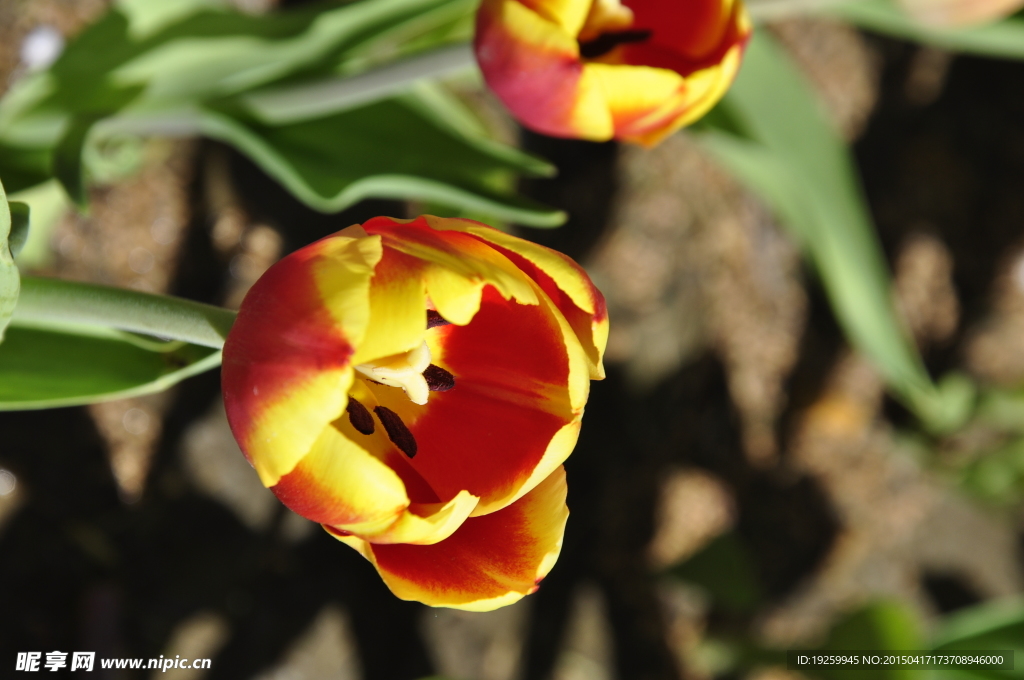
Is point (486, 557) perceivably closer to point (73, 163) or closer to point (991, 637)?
point (73, 163)

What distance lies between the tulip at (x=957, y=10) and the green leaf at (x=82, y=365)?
0.81m

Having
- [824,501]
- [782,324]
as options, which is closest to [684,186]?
[782,324]

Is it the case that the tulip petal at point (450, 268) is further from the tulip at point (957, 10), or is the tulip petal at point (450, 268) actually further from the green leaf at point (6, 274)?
the tulip at point (957, 10)

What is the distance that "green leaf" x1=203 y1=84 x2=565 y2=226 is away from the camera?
745 mm

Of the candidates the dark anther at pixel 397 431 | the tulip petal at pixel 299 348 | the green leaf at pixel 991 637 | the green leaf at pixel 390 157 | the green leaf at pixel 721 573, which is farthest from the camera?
the green leaf at pixel 721 573

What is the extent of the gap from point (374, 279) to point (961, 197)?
92.8 inches

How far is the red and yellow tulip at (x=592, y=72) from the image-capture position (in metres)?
0.57

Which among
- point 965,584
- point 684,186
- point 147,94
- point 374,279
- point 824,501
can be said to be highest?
point 374,279

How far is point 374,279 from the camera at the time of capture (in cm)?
42

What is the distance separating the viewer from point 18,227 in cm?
48

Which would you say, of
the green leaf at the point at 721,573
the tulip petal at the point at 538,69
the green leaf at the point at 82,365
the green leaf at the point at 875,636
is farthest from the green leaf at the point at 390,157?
the green leaf at the point at 721,573

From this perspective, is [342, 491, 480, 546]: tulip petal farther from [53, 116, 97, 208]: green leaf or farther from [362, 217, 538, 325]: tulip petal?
[53, 116, 97, 208]: green leaf

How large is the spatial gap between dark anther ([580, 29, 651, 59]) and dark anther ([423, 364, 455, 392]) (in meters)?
0.34

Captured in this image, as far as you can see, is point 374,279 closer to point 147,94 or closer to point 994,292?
point 147,94
